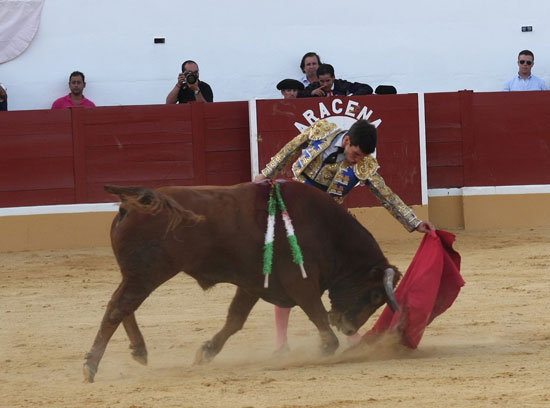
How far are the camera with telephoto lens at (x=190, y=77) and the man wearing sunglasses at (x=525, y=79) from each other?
258 cm

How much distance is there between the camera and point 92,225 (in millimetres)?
7527

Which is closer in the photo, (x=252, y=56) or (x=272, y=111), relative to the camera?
(x=272, y=111)

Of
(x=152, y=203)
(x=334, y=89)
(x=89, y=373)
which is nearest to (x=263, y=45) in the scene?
(x=334, y=89)

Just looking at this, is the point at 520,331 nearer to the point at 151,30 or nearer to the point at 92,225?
the point at 92,225

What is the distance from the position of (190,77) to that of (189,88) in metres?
0.32

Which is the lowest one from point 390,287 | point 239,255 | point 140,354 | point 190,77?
point 140,354

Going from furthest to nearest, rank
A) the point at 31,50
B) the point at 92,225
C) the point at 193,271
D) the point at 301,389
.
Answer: the point at 31,50 < the point at 92,225 < the point at 193,271 < the point at 301,389

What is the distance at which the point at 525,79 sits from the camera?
27.3 feet

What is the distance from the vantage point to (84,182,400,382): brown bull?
369 centimetres

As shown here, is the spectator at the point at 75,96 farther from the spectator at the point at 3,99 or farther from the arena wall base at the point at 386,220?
the arena wall base at the point at 386,220

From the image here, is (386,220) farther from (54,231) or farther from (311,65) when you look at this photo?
(54,231)

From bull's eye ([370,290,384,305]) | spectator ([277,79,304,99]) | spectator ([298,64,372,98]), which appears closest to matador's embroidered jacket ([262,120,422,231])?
bull's eye ([370,290,384,305])

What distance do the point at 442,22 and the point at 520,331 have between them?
4.85 meters

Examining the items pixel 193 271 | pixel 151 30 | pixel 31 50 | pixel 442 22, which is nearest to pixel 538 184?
pixel 442 22
